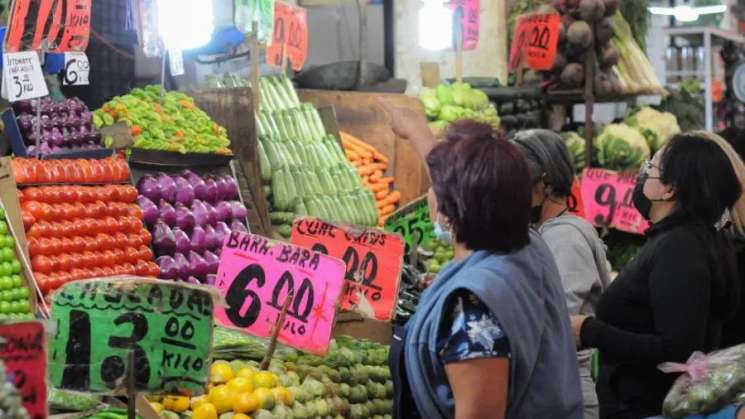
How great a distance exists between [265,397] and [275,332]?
23 cm

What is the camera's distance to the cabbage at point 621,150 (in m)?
9.43

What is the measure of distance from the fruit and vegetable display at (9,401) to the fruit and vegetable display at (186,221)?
312 cm

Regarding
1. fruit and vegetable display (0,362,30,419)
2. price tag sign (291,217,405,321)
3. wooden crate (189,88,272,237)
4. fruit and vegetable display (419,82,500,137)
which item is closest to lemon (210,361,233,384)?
price tag sign (291,217,405,321)

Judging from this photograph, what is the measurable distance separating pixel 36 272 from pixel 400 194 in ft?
12.4

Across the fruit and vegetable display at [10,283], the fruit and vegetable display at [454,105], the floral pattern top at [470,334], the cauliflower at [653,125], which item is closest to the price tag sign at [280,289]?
the fruit and vegetable display at [10,283]

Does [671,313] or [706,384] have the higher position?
[671,313]

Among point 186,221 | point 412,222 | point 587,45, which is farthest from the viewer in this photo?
point 587,45

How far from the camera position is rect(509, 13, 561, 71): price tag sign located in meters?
9.38

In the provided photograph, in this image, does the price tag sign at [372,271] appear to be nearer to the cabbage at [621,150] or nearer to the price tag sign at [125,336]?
the price tag sign at [125,336]

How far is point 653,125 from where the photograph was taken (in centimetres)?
1004

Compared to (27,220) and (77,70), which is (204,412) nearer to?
(27,220)

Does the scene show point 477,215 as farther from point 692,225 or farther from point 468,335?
point 692,225

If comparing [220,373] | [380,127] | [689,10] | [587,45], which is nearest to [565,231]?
[220,373]

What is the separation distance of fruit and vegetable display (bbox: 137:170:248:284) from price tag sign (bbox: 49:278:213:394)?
86.0 inches
